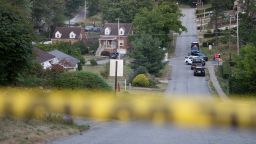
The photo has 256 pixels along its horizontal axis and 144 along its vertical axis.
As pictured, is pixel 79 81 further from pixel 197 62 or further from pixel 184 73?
pixel 197 62

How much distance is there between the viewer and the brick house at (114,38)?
184 feet

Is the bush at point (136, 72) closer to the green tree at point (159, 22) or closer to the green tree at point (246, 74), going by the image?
the green tree at point (246, 74)

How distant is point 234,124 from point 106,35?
56.9 meters

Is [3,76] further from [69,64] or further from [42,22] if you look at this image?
[42,22]

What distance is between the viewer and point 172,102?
1.42 meters

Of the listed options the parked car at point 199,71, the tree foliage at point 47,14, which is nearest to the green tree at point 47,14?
the tree foliage at point 47,14

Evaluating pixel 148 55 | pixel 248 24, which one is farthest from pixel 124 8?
pixel 148 55

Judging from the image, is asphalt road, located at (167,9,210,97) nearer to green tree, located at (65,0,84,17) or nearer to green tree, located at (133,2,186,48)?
green tree, located at (133,2,186,48)

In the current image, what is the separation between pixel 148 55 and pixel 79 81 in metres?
17.8

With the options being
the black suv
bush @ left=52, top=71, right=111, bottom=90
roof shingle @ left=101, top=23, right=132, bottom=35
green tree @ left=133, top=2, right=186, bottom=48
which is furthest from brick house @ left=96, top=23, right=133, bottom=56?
bush @ left=52, top=71, right=111, bottom=90

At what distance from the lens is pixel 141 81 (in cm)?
3362

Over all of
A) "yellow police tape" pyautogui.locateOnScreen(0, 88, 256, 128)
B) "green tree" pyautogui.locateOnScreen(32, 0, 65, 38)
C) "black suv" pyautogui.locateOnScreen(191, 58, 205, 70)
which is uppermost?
"green tree" pyautogui.locateOnScreen(32, 0, 65, 38)

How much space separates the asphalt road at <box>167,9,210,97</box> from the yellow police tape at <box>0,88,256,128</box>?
1521 centimetres

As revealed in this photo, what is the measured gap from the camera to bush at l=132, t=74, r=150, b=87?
33281 mm
